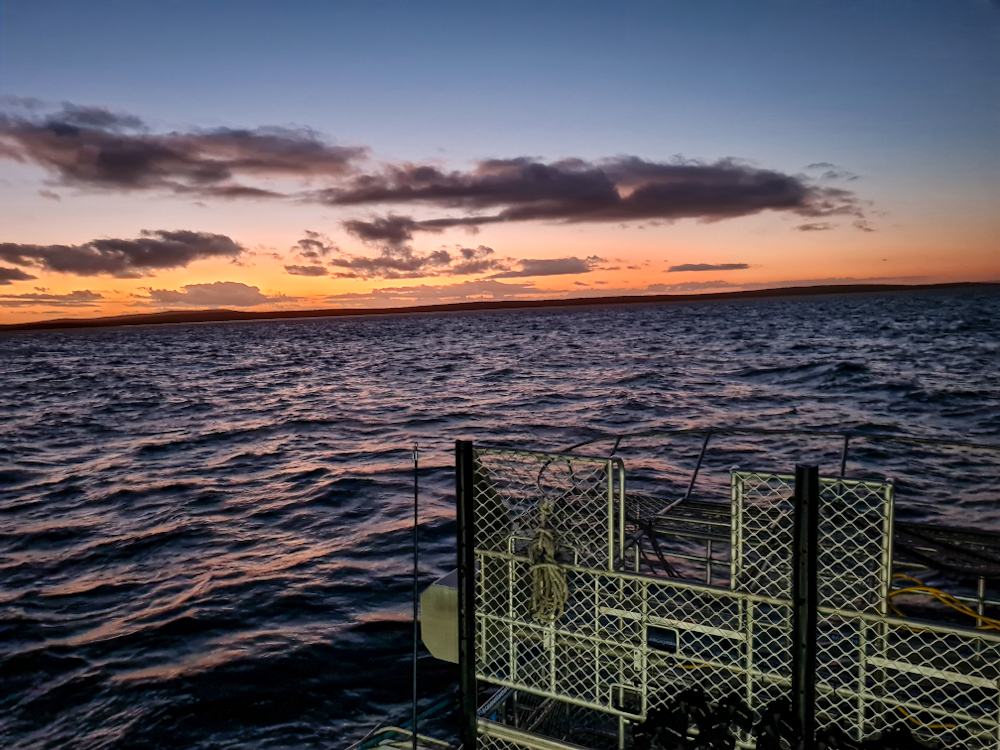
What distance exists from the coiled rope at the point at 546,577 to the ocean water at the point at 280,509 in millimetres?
5381

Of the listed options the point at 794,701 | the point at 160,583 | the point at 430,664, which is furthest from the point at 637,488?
the point at 794,701

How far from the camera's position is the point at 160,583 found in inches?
610

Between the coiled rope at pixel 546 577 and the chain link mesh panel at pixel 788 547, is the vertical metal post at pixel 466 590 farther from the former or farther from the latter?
the chain link mesh panel at pixel 788 547

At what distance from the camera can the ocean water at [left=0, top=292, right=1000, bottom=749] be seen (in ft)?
36.0

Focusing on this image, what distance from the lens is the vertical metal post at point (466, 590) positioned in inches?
239

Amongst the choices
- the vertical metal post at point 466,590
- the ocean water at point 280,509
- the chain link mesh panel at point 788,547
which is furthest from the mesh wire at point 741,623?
the ocean water at point 280,509

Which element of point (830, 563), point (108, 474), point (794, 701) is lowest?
point (108, 474)

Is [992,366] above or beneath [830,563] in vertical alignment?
beneath

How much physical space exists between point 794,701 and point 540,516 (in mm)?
2445

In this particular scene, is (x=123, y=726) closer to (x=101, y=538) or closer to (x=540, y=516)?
(x=540, y=516)

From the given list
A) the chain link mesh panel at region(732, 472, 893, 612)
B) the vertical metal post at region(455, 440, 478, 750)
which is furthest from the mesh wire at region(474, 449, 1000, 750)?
the vertical metal post at region(455, 440, 478, 750)

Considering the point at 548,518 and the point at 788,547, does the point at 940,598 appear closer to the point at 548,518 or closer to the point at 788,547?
the point at 788,547

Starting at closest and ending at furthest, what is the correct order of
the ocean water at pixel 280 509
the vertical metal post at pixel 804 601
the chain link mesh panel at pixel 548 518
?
the vertical metal post at pixel 804 601 < the chain link mesh panel at pixel 548 518 < the ocean water at pixel 280 509

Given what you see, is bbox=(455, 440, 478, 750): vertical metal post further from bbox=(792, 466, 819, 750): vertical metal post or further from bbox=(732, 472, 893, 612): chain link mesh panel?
bbox=(792, 466, 819, 750): vertical metal post
